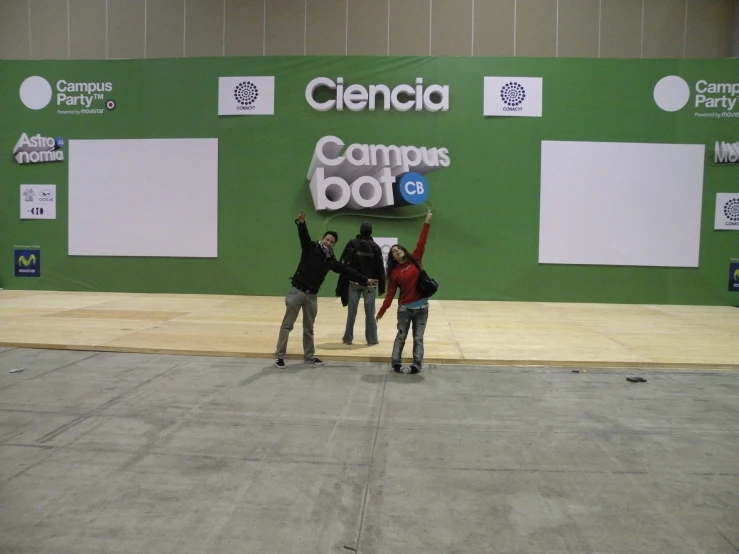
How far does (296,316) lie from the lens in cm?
783

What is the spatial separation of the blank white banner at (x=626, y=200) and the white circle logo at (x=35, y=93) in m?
12.5

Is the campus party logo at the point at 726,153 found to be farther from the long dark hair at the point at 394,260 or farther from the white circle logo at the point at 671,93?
the long dark hair at the point at 394,260

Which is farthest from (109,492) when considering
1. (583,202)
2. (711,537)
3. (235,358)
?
(583,202)

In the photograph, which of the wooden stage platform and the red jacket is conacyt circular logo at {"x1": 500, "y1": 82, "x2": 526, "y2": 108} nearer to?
the wooden stage platform

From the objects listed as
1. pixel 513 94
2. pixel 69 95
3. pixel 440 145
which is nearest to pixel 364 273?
pixel 440 145

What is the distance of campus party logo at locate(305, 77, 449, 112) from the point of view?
14938 mm

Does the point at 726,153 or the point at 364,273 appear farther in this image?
the point at 726,153

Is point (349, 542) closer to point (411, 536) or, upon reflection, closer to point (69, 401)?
point (411, 536)

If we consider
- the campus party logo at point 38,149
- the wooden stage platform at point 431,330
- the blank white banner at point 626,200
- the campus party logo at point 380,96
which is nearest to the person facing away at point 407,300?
the wooden stage platform at point 431,330

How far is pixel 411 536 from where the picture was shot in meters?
3.44

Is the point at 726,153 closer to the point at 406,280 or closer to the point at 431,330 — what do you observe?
the point at 431,330

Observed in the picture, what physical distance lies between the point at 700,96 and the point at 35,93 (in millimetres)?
16296

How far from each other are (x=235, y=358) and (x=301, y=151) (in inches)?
316

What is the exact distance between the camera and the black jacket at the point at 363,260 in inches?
361
